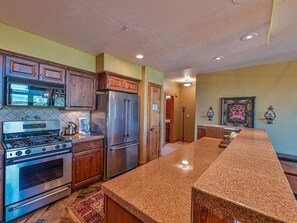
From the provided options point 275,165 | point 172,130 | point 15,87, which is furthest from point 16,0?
point 172,130

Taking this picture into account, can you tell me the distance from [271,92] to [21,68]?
5.32 metres

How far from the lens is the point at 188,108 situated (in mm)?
6508

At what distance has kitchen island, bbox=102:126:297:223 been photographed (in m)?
0.44

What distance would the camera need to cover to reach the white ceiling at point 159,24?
1.60m

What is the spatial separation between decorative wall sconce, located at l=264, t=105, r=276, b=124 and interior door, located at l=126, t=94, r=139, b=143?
3347 mm

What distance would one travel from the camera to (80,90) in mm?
2850

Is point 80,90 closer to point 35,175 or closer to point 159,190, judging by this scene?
point 35,175

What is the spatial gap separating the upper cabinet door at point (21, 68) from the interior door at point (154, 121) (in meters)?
2.43

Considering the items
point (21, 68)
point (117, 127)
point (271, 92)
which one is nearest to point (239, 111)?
point (271, 92)

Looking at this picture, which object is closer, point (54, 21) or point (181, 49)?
point (54, 21)

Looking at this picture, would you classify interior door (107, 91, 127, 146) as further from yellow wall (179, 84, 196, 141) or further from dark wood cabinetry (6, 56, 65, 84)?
yellow wall (179, 84, 196, 141)

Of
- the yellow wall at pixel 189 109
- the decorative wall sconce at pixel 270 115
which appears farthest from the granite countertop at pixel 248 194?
the yellow wall at pixel 189 109

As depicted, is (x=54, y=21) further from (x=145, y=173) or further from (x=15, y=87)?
(x=145, y=173)

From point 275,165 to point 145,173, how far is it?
34.5 inches
